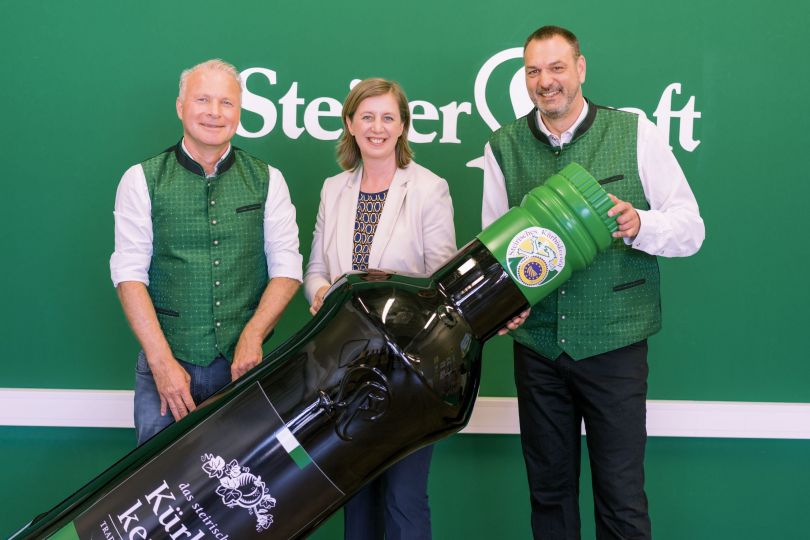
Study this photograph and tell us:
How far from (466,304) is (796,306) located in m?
1.57

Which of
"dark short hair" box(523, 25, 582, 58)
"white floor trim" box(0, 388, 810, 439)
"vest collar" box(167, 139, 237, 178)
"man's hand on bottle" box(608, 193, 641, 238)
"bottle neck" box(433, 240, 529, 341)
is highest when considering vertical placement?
"dark short hair" box(523, 25, 582, 58)

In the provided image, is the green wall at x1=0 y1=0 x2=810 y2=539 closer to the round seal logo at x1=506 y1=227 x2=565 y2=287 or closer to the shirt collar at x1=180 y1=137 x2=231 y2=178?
the shirt collar at x1=180 y1=137 x2=231 y2=178

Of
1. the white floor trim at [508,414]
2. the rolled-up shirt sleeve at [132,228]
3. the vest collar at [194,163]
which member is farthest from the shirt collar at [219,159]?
the white floor trim at [508,414]

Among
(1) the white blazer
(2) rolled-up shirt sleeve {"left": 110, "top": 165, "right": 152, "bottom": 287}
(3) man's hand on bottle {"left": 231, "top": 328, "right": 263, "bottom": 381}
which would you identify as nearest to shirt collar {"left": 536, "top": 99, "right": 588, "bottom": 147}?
(1) the white blazer

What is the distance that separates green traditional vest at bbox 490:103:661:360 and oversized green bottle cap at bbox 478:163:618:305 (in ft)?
1.86

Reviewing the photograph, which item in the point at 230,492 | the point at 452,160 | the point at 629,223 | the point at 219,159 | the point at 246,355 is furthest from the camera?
the point at 452,160

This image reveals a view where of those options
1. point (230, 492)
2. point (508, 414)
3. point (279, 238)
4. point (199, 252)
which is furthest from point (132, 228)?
point (508, 414)

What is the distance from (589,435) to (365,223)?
70 cm

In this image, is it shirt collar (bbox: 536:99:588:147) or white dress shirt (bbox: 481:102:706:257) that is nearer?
white dress shirt (bbox: 481:102:706:257)

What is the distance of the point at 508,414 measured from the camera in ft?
7.38

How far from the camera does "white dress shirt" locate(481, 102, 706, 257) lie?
57.6 inches

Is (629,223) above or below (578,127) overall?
below

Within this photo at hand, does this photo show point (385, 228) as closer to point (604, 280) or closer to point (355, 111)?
point (355, 111)

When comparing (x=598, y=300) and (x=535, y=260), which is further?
(x=598, y=300)
